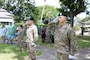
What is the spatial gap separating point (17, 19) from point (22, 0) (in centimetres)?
548

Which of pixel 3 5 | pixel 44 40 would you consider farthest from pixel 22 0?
pixel 44 40

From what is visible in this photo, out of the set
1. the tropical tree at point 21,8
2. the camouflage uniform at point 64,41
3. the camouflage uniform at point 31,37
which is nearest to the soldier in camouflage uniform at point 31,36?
the camouflage uniform at point 31,37

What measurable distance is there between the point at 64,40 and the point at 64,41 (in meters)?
0.03

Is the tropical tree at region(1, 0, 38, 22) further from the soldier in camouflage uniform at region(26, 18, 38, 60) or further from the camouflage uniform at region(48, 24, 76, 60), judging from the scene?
the camouflage uniform at region(48, 24, 76, 60)

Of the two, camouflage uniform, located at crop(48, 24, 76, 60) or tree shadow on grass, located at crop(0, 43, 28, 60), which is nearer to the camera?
camouflage uniform, located at crop(48, 24, 76, 60)

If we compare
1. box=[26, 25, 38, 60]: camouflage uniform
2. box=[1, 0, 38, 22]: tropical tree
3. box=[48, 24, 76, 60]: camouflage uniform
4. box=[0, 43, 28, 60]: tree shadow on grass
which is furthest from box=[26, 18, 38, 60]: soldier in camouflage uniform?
box=[1, 0, 38, 22]: tropical tree

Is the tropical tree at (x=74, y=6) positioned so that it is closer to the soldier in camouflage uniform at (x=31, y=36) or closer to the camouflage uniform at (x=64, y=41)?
the soldier in camouflage uniform at (x=31, y=36)

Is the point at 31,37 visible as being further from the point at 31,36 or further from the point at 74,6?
the point at 74,6

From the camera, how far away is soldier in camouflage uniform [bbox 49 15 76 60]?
221 inches

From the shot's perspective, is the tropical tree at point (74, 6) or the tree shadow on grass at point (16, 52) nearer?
the tree shadow on grass at point (16, 52)

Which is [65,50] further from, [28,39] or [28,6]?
[28,6]

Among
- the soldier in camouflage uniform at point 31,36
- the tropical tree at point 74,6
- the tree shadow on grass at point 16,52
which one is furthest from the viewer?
the tropical tree at point 74,6

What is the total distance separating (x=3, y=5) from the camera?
5934cm

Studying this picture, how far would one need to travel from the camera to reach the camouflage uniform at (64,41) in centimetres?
560
